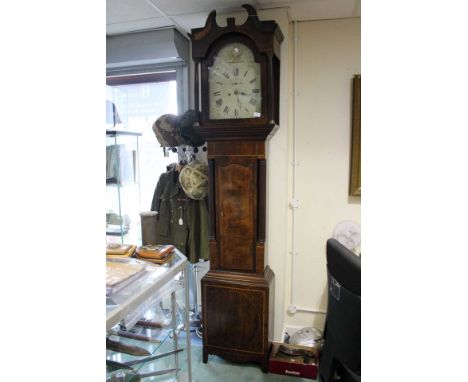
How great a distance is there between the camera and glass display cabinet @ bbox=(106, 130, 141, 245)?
2162 mm

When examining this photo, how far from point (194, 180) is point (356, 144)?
1.07 meters

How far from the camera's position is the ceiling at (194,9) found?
1.87 meters

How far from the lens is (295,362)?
1.96 metres

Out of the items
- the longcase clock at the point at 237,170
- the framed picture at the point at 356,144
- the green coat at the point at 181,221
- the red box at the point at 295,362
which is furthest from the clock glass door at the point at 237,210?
the framed picture at the point at 356,144

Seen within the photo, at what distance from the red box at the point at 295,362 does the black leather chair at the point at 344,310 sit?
219 mm

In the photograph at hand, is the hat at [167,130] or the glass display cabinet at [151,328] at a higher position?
the hat at [167,130]

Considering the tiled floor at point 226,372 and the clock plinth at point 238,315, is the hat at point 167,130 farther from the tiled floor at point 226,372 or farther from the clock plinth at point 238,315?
the tiled floor at point 226,372

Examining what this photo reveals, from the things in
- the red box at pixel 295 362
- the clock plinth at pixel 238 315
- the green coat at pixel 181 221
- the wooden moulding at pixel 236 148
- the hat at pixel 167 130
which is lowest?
the red box at pixel 295 362
